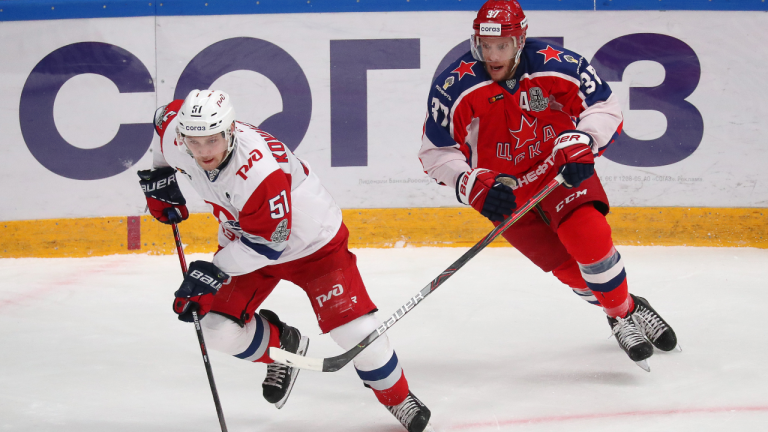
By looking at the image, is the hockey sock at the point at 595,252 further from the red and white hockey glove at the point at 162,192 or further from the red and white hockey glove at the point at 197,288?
the red and white hockey glove at the point at 162,192

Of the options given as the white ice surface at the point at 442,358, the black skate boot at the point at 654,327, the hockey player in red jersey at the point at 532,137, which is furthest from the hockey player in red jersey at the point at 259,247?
the black skate boot at the point at 654,327

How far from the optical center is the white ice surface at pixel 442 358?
219 cm

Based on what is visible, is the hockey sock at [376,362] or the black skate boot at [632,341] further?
the black skate boot at [632,341]

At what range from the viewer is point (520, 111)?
8.17ft

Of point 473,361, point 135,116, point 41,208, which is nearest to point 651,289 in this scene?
point 473,361

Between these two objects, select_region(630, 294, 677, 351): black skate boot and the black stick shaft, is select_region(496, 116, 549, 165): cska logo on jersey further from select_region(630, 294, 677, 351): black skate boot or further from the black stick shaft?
select_region(630, 294, 677, 351): black skate boot

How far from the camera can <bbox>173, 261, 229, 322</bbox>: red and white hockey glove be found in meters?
1.95

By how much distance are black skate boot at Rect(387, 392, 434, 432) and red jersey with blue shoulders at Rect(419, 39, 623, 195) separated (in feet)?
2.58

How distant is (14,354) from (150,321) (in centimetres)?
58

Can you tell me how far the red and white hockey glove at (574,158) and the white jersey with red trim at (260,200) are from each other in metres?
0.73

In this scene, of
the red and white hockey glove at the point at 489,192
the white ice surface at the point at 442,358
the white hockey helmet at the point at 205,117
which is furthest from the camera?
the red and white hockey glove at the point at 489,192

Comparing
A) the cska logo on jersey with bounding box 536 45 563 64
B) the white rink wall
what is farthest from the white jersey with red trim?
the white rink wall

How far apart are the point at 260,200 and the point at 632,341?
1.36 metres

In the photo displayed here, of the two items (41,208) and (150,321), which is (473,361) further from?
(41,208)
